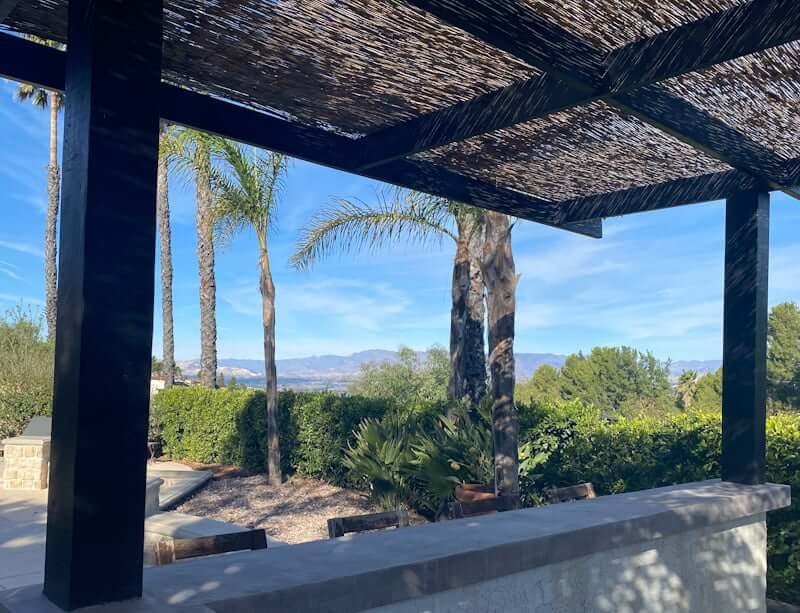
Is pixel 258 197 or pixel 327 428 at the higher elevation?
pixel 258 197

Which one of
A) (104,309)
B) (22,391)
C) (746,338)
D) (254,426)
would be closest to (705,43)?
A: (104,309)

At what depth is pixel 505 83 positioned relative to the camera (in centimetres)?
326

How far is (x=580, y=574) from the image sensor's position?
3.10 m

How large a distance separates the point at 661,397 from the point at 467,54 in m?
46.1

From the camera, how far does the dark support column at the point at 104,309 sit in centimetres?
174

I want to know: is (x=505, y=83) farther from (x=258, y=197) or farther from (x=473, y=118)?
(x=258, y=197)

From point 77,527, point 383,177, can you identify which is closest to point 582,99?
point 383,177

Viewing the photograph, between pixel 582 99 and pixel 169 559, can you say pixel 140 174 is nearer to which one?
pixel 169 559

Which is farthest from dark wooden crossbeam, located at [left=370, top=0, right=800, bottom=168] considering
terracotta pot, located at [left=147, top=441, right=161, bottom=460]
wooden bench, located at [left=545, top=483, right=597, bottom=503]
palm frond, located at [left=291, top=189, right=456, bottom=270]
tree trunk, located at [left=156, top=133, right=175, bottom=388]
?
tree trunk, located at [left=156, top=133, right=175, bottom=388]

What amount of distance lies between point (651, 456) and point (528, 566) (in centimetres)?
438

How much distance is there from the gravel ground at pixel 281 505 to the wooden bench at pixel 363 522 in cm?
448

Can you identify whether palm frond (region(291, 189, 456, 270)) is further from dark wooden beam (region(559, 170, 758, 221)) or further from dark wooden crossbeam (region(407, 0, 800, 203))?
dark wooden crossbeam (region(407, 0, 800, 203))

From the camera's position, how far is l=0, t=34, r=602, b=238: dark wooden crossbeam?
2.75 m

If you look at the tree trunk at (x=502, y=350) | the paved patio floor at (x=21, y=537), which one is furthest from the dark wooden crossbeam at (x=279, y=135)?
the paved patio floor at (x=21, y=537)
